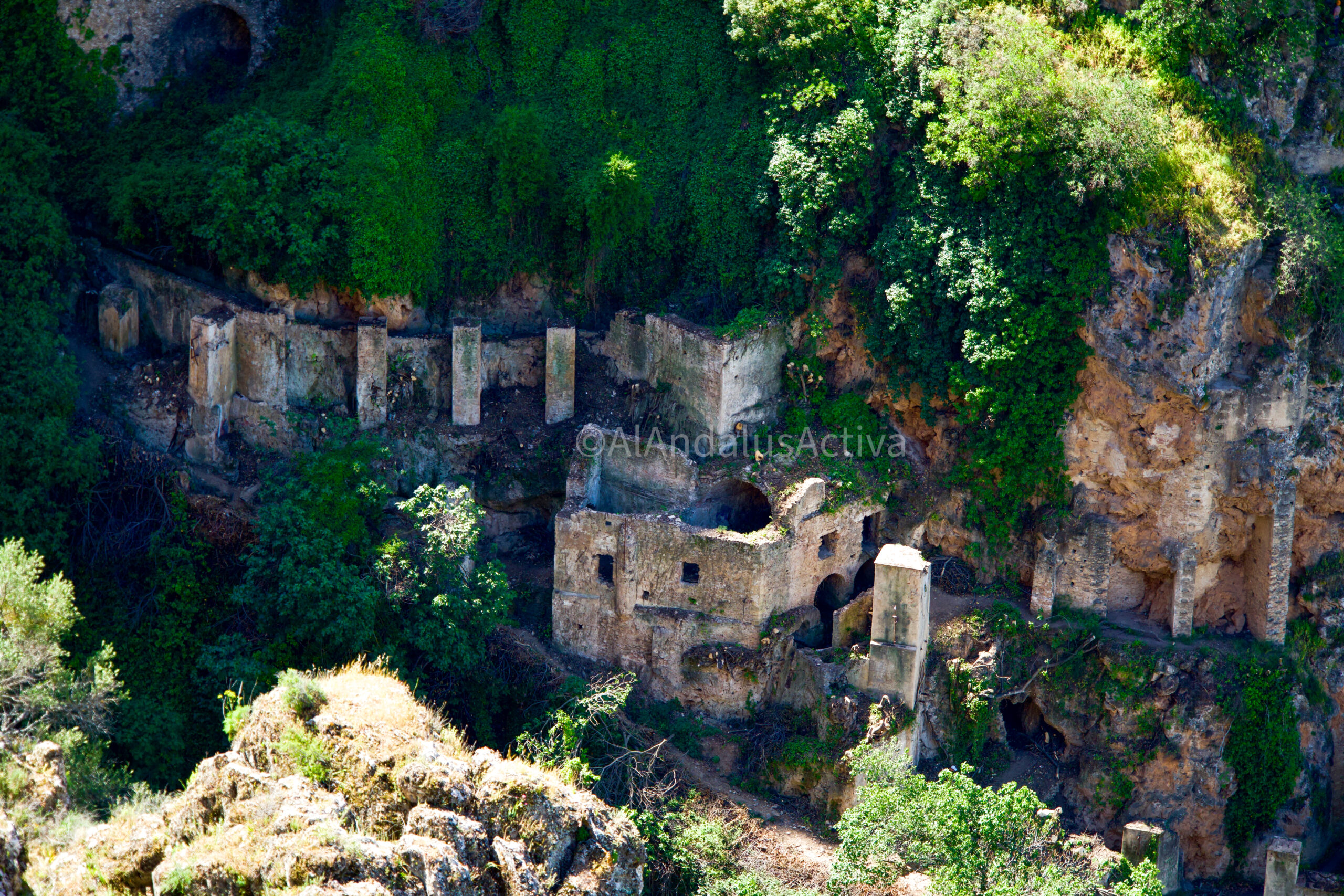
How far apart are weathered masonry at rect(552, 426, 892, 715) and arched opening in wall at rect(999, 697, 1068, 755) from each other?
3684mm

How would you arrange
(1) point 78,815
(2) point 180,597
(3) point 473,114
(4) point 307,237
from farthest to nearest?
(3) point 473,114 < (4) point 307,237 < (2) point 180,597 < (1) point 78,815

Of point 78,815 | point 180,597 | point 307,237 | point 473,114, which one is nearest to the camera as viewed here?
point 78,815

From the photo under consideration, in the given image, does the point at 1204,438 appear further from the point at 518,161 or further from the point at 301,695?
the point at 301,695

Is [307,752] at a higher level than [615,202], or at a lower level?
lower

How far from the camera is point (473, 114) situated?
133 ft

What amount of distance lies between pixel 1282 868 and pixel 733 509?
13.0 metres

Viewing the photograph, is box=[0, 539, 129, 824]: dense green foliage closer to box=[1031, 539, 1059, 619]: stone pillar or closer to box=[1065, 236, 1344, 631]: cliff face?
box=[1031, 539, 1059, 619]: stone pillar

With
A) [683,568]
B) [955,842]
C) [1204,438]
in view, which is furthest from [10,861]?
[1204,438]

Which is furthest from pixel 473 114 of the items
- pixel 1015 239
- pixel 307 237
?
pixel 1015 239

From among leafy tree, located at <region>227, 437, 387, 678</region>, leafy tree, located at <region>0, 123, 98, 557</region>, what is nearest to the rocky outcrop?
leafy tree, located at <region>227, 437, 387, 678</region>

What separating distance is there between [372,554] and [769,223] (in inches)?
433

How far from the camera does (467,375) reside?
3859 centimetres

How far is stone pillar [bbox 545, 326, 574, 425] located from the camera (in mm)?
38844

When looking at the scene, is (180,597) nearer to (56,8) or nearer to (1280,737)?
(56,8)
